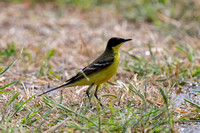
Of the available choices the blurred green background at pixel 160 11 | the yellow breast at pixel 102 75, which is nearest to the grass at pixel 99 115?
the yellow breast at pixel 102 75

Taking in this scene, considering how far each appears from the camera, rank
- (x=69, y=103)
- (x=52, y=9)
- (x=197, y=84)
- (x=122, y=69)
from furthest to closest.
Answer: (x=52, y=9) < (x=122, y=69) < (x=197, y=84) < (x=69, y=103)

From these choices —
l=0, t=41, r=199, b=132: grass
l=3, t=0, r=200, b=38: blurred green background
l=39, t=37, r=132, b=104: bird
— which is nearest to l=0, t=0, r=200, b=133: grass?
l=0, t=41, r=199, b=132: grass

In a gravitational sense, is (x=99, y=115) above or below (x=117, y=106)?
above

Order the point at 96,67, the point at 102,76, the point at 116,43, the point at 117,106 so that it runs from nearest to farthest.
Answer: the point at 117,106 → the point at 102,76 → the point at 96,67 → the point at 116,43

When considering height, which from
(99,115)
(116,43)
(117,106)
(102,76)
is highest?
(116,43)

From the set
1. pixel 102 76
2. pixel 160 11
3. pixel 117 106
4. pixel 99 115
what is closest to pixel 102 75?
pixel 102 76

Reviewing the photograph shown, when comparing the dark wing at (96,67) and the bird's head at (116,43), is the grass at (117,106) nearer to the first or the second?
the dark wing at (96,67)

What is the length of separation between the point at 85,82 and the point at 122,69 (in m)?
1.62

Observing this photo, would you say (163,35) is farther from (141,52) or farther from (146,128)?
(146,128)

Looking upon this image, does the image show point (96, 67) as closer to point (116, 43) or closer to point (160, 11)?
point (116, 43)

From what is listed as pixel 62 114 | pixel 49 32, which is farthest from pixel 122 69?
pixel 49 32

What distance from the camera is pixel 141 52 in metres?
7.36

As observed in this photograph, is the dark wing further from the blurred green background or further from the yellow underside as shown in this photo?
the blurred green background

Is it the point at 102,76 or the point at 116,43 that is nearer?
the point at 102,76
